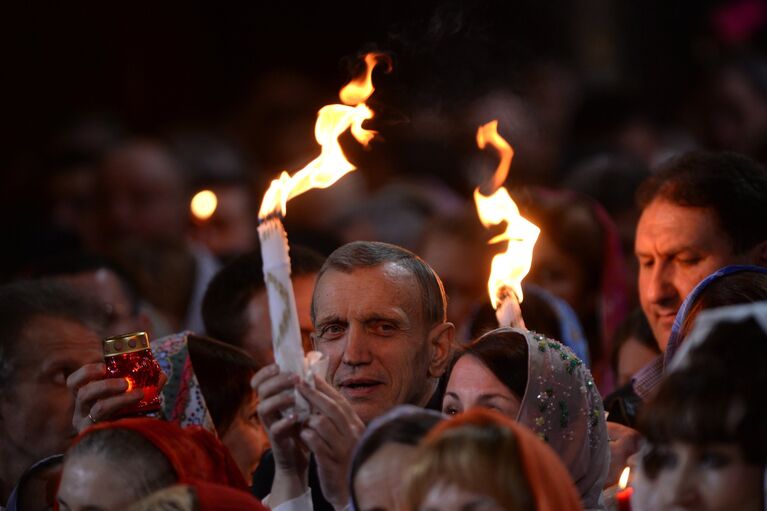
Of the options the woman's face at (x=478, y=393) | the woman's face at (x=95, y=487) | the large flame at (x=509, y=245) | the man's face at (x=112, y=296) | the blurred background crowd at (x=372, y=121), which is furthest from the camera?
the blurred background crowd at (x=372, y=121)

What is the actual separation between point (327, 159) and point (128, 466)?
1511 millimetres

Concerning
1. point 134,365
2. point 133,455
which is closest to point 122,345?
point 134,365

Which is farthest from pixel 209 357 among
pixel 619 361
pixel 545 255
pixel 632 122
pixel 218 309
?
pixel 632 122

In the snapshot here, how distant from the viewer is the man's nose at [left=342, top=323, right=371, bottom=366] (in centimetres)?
541

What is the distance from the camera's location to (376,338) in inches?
215

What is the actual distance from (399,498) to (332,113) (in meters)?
2.12

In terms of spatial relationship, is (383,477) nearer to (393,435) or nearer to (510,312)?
(393,435)

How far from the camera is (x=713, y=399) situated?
13.0 ft

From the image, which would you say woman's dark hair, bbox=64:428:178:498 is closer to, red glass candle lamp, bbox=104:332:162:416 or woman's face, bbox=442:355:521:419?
red glass candle lamp, bbox=104:332:162:416

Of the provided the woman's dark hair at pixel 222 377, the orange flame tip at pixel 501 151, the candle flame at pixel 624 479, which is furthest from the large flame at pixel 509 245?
the woman's dark hair at pixel 222 377

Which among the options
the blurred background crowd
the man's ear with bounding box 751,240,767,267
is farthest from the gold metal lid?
the man's ear with bounding box 751,240,767,267

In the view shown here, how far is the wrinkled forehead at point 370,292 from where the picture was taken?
18.0 feet

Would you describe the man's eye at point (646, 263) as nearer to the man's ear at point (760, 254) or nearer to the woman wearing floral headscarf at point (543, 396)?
the man's ear at point (760, 254)

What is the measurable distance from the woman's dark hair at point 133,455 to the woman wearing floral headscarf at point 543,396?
3.29 ft
